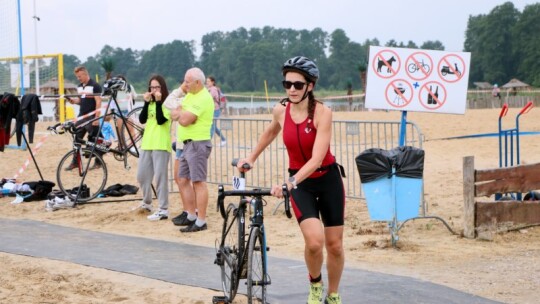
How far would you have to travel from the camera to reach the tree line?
356 ft

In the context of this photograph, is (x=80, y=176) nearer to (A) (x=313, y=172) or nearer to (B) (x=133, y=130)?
(B) (x=133, y=130)

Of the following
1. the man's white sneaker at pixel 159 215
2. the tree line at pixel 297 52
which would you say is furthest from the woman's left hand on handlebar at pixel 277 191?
the tree line at pixel 297 52

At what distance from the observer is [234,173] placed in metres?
15.1

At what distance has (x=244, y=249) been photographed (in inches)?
248

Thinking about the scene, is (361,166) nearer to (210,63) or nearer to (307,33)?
(210,63)

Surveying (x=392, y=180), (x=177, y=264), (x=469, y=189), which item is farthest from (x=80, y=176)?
(x=469, y=189)

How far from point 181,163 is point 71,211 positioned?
263cm

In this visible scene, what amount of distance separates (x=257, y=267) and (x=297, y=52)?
125m

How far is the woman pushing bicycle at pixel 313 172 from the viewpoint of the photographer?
20.0ft

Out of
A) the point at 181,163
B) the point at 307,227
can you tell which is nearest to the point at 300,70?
the point at 307,227

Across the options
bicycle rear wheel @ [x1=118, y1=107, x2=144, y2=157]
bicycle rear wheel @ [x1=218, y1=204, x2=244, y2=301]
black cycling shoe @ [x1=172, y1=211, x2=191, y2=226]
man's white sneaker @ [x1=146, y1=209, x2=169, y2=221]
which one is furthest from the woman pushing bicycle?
bicycle rear wheel @ [x1=118, y1=107, x2=144, y2=157]

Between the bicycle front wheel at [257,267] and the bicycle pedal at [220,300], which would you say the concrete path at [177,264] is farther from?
the bicycle front wheel at [257,267]

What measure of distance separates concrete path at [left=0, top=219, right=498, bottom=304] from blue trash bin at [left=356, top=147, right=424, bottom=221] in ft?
4.16

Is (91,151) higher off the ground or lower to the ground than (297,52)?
lower
